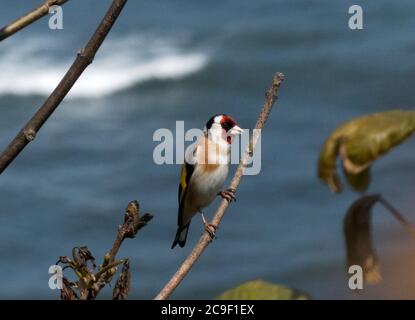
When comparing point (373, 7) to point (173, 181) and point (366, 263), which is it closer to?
point (173, 181)

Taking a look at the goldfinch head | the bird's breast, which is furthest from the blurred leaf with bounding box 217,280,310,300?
the bird's breast

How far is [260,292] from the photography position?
1080 mm

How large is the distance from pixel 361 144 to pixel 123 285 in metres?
0.31

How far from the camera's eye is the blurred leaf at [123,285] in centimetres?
105

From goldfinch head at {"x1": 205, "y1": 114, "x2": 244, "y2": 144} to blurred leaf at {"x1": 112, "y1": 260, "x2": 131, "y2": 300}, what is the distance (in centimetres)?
161

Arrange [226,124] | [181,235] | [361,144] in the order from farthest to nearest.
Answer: [181,235] → [226,124] → [361,144]

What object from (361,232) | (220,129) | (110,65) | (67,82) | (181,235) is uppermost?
(110,65)

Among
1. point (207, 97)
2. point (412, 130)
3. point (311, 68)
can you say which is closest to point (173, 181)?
point (207, 97)

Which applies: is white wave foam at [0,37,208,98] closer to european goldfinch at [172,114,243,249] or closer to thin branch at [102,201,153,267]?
european goldfinch at [172,114,243,249]

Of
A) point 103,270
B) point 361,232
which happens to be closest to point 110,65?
point 103,270

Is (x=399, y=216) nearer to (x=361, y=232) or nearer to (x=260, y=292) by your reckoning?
(x=361, y=232)

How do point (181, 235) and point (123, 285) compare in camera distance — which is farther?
point (181, 235)

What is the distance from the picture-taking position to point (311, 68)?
7.39m
